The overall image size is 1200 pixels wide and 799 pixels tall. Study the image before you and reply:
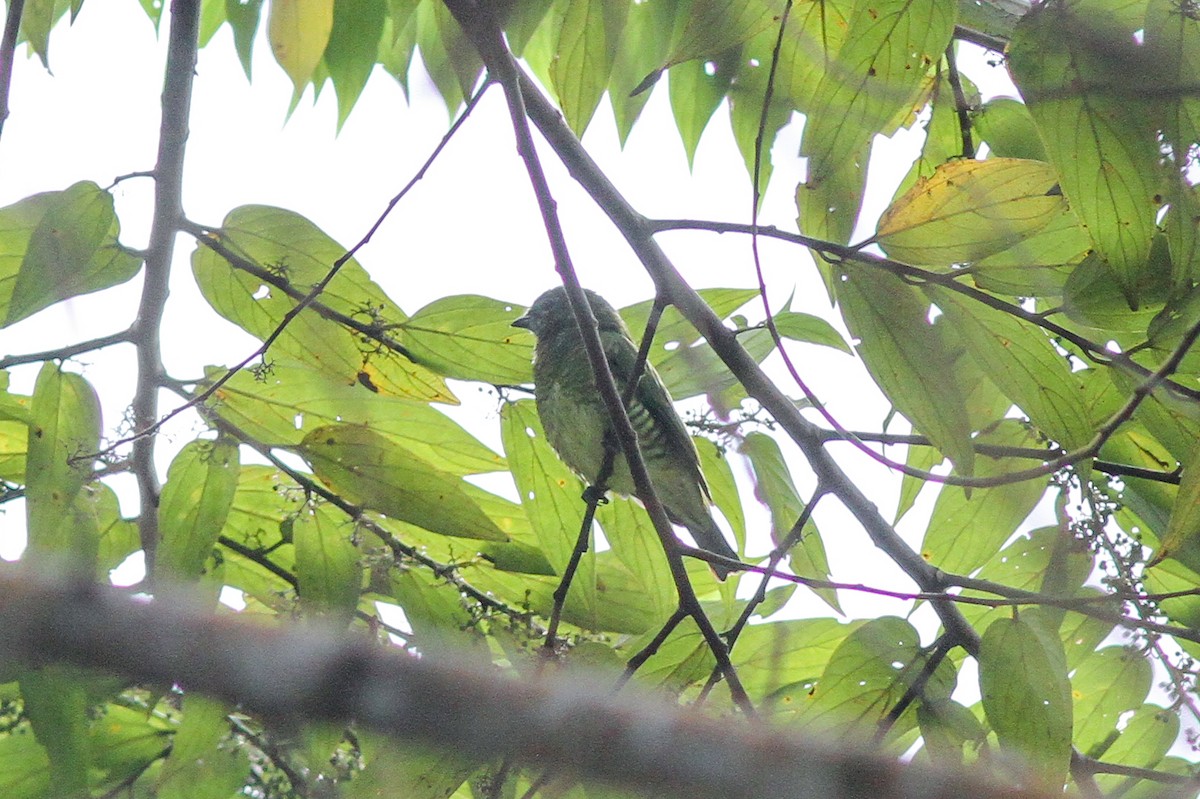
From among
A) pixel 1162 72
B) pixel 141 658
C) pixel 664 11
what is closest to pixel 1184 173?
pixel 1162 72

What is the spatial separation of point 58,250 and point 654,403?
1.95 meters

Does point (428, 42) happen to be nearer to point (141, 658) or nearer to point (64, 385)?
point (64, 385)

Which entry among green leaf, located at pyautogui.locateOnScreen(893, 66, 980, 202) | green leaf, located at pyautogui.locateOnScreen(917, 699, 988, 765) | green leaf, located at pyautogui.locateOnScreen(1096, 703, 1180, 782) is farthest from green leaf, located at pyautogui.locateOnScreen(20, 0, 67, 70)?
green leaf, located at pyautogui.locateOnScreen(1096, 703, 1180, 782)

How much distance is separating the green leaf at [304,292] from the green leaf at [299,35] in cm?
33

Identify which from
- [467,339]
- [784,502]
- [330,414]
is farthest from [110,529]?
[784,502]

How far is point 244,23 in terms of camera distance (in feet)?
8.94

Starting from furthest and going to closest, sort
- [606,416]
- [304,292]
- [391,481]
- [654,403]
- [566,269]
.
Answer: [654,403], [606,416], [304,292], [391,481], [566,269]

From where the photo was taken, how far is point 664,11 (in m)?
2.66

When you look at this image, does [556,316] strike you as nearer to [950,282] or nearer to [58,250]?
[58,250]

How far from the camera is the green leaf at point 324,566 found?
246cm

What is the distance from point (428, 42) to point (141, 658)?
2509 millimetres

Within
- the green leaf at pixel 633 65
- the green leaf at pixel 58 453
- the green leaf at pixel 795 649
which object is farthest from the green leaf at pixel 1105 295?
the green leaf at pixel 58 453

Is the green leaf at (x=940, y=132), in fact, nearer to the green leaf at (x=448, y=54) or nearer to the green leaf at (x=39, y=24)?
the green leaf at (x=448, y=54)

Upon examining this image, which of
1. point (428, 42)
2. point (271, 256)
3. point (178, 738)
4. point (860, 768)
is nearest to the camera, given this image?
point (860, 768)
